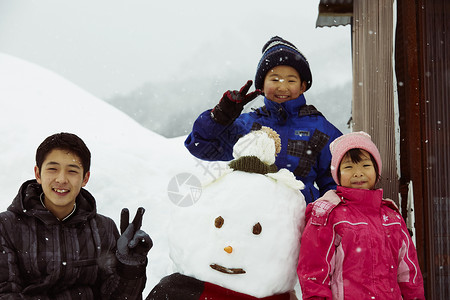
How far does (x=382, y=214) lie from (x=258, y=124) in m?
0.96

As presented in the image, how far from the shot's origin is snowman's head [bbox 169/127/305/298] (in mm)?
1826

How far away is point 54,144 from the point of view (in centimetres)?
228

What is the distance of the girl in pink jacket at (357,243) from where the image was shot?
187 centimetres

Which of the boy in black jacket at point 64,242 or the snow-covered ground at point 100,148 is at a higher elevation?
the snow-covered ground at point 100,148

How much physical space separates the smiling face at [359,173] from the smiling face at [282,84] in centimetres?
62

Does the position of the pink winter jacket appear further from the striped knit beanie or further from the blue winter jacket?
the striped knit beanie

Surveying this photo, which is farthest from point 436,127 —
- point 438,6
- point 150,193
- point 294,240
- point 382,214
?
point 150,193

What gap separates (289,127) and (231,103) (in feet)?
2.06

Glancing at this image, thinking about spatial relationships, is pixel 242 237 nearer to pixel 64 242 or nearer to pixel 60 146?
pixel 64 242

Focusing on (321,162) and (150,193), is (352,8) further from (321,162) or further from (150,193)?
(150,193)

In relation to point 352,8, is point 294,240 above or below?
below

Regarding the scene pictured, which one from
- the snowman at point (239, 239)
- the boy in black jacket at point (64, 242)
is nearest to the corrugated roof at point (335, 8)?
the snowman at point (239, 239)

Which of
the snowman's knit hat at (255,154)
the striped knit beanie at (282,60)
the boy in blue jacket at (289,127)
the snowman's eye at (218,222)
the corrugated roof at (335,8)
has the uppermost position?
the corrugated roof at (335,8)

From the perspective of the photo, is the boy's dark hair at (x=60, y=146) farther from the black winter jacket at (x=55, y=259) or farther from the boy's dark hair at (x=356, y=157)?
the boy's dark hair at (x=356, y=157)
